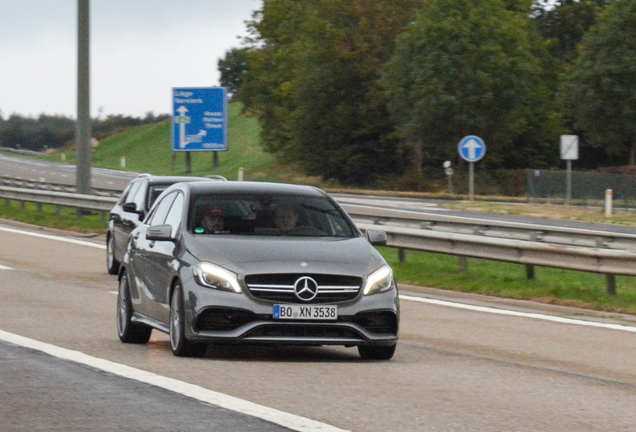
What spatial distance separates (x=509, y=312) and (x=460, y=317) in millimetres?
854

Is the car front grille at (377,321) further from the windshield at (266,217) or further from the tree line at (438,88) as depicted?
the tree line at (438,88)

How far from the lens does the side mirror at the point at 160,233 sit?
976 centimetres

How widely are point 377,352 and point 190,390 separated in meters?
2.27

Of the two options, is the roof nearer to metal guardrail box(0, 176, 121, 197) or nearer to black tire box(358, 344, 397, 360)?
black tire box(358, 344, 397, 360)

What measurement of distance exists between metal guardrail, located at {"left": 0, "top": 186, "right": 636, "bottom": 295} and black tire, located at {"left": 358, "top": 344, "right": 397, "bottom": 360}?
613 cm

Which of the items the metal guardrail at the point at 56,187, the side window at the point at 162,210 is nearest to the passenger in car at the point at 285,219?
the side window at the point at 162,210

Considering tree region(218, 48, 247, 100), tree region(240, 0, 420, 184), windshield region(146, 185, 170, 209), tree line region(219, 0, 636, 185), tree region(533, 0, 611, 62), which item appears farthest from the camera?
tree region(218, 48, 247, 100)

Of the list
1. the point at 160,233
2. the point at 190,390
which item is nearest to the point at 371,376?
the point at 190,390

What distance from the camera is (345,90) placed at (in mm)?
64562

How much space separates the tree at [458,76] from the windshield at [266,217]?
49.1 m

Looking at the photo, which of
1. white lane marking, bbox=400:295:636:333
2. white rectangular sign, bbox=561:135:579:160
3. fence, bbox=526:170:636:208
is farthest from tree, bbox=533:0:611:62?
white lane marking, bbox=400:295:636:333

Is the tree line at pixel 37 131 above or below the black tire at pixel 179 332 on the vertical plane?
above

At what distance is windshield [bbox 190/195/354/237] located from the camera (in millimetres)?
9789

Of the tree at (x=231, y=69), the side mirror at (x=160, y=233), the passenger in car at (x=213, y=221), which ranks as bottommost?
the side mirror at (x=160, y=233)
